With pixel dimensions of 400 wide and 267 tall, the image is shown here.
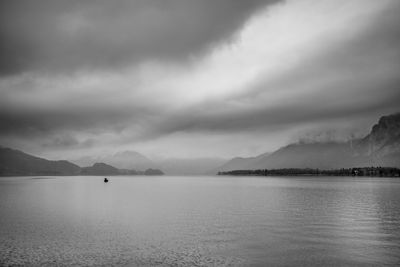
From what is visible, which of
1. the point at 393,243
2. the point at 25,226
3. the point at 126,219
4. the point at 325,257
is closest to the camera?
the point at 325,257

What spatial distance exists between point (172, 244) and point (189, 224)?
54.5 feet

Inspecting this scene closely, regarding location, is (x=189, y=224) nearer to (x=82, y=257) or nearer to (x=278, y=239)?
(x=278, y=239)

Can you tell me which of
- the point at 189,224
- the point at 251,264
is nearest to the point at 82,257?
the point at 251,264

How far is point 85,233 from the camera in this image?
5294 cm

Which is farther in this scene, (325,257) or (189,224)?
(189,224)

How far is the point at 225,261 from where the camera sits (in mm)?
36750

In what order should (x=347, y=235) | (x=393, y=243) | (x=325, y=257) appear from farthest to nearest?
(x=347, y=235) < (x=393, y=243) < (x=325, y=257)

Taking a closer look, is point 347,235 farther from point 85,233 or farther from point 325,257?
point 85,233

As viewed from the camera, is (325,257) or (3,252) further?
(3,252)

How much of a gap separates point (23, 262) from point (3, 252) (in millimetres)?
6449

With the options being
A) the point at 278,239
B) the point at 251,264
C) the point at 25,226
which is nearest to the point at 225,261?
the point at 251,264

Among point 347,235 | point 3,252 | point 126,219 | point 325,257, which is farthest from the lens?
point 126,219

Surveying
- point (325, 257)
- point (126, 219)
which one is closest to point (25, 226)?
point (126, 219)

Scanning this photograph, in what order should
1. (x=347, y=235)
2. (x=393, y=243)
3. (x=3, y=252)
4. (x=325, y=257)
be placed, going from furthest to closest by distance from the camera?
1. (x=347, y=235)
2. (x=393, y=243)
3. (x=3, y=252)
4. (x=325, y=257)
